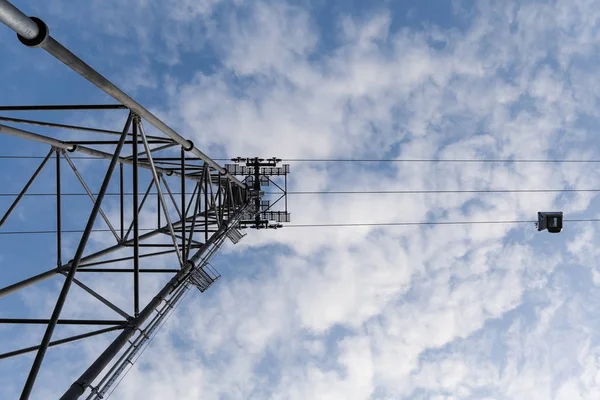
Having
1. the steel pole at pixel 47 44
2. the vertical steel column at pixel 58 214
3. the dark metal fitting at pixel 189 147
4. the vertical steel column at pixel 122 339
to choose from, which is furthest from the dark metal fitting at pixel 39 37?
the dark metal fitting at pixel 189 147

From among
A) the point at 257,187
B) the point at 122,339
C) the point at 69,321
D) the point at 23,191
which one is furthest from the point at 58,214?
the point at 257,187

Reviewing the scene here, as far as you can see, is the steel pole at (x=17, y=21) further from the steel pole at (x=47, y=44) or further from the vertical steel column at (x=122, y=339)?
the vertical steel column at (x=122, y=339)

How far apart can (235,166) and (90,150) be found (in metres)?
10.7

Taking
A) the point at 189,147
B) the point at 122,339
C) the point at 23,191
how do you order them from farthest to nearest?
the point at 189,147 < the point at 23,191 < the point at 122,339

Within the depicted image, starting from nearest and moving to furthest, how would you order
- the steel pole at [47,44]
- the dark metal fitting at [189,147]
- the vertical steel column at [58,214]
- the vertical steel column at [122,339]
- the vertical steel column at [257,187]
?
1. the steel pole at [47,44]
2. the vertical steel column at [122,339]
3. the vertical steel column at [58,214]
4. the dark metal fitting at [189,147]
5. the vertical steel column at [257,187]

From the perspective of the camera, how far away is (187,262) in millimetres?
11180

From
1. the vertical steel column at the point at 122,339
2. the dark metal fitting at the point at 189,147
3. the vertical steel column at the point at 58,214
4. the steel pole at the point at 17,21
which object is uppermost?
the dark metal fitting at the point at 189,147

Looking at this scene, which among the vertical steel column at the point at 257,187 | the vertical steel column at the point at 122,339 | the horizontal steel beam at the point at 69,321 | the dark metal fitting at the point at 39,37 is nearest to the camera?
the dark metal fitting at the point at 39,37

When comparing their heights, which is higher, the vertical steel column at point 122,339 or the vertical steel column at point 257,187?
the vertical steel column at point 257,187

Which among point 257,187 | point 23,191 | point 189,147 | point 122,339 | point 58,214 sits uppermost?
point 257,187

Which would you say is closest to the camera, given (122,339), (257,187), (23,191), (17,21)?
(17,21)

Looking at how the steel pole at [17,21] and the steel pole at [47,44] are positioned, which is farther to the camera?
the steel pole at [47,44]

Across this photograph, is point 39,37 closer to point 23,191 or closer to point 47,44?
point 47,44

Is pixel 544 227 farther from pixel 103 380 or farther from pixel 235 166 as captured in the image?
pixel 103 380
